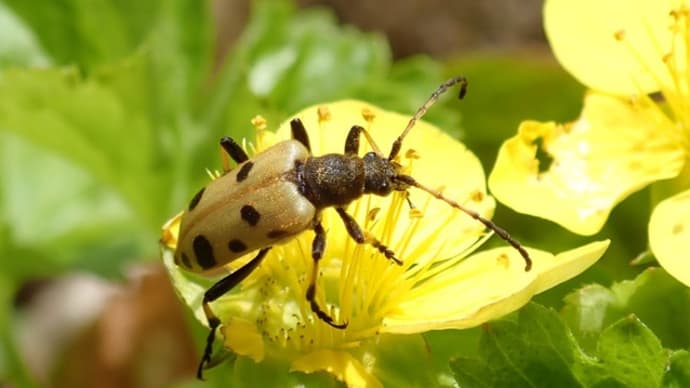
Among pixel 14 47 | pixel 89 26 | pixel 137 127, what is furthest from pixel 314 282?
pixel 14 47

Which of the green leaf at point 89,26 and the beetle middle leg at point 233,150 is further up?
the green leaf at point 89,26

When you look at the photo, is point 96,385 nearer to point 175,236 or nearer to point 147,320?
point 147,320

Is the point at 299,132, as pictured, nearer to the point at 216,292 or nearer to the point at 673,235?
the point at 216,292

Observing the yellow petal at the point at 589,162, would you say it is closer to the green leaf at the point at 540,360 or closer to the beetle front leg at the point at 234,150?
the green leaf at the point at 540,360

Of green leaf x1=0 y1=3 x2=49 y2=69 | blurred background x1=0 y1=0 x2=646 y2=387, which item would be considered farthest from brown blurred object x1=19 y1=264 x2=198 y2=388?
green leaf x1=0 y1=3 x2=49 y2=69

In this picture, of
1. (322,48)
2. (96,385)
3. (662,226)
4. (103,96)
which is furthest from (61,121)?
(662,226)

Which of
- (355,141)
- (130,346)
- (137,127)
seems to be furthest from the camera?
(130,346)

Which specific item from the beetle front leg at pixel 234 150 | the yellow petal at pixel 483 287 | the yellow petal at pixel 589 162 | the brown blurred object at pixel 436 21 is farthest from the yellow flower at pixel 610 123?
the brown blurred object at pixel 436 21
